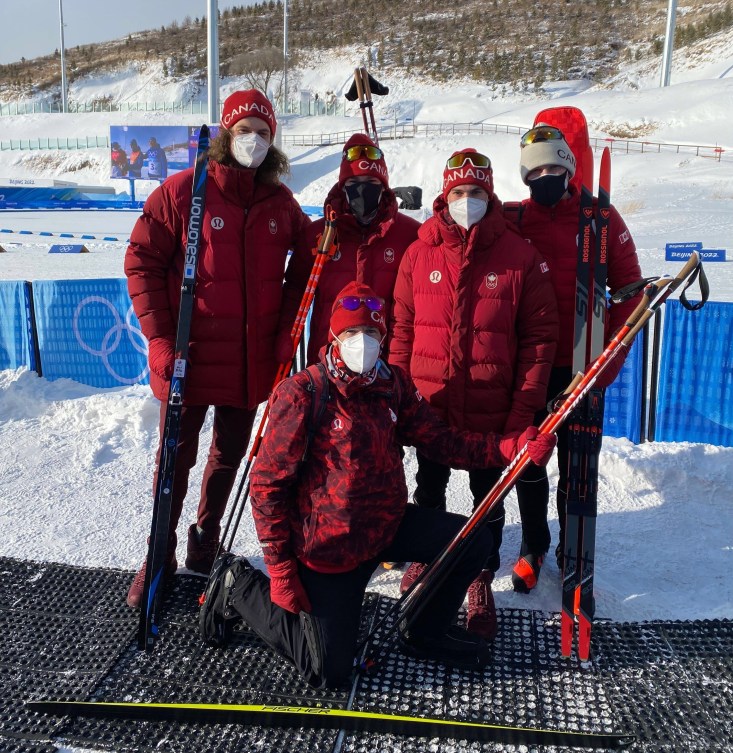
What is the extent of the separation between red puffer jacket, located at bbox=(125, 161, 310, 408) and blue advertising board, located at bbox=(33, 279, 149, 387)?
112 inches

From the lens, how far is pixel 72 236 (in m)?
18.0

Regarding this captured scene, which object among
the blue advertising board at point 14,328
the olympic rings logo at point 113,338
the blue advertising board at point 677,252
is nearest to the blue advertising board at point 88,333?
the olympic rings logo at point 113,338

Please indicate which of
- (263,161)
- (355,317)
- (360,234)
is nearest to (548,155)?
(360,234)

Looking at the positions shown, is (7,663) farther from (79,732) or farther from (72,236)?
(72,236)

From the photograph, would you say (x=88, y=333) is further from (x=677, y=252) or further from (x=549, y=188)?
(x=677, y=252)

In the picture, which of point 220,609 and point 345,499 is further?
point 220,609

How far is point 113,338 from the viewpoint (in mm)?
5930

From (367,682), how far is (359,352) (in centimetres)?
133

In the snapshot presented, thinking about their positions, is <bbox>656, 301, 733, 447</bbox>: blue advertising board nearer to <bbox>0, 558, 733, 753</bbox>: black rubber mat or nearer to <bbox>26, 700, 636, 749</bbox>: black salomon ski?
<bbox>0, 558, 733, 753</bbox>: black rubber mat

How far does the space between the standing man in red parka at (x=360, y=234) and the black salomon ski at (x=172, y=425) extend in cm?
47

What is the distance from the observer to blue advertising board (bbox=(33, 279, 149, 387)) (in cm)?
591

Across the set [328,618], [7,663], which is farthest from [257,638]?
[7,663]

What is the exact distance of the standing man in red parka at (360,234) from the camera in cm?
318

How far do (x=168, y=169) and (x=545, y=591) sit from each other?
31.6 meters
